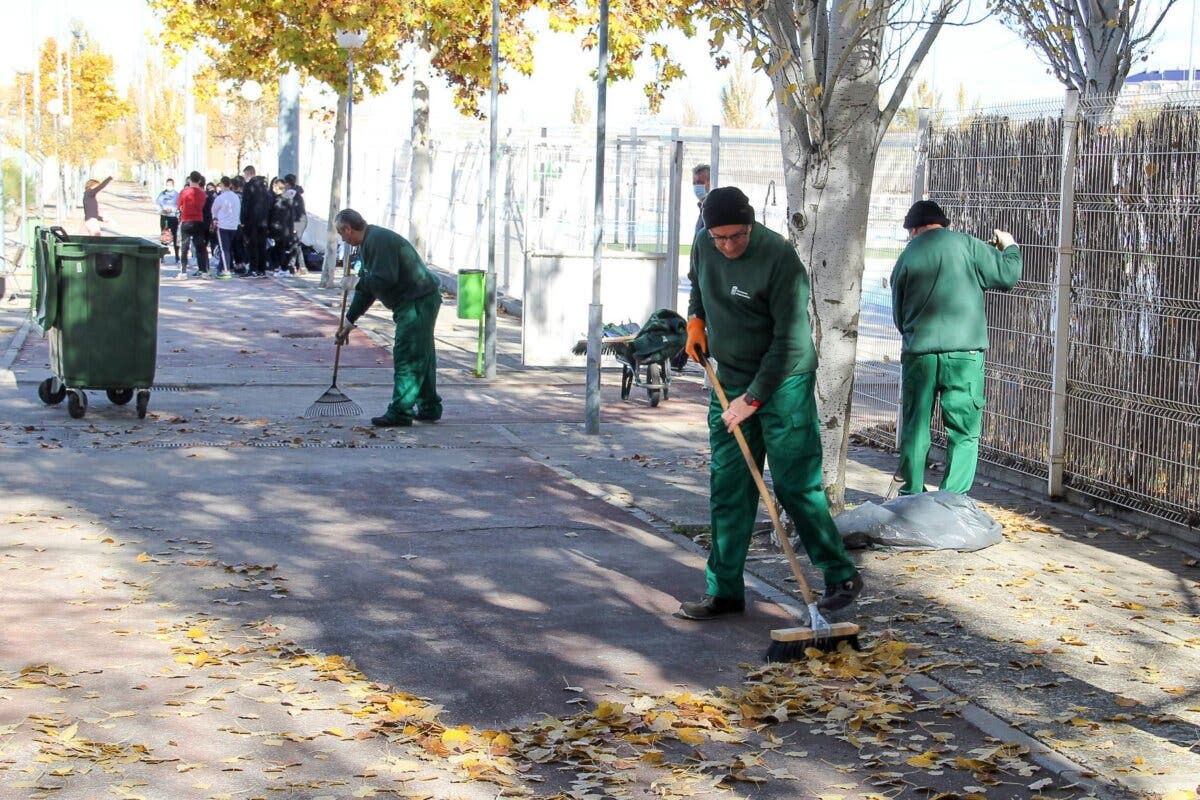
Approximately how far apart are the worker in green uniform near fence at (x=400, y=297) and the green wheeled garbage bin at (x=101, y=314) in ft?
5.36

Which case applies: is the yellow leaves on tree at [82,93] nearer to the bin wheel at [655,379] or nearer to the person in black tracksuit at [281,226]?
the person in black tracksuit at [281,226]

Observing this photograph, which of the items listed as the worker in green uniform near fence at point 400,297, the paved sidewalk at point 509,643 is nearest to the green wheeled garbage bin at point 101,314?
the paved sidewalk at point 509,643

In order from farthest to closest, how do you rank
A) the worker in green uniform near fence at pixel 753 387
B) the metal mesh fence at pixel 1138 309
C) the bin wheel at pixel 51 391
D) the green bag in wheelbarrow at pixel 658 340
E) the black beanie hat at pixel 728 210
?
1. the green bag in wheelbarrow at pixel 658 340
2. the bin wheel at pixel 51 391
3. the metal mesh fence at pixel 1138 309
4. the worker in green uniform near fence at pixel 753 387
5. the black beanie hat at pixel 728 210

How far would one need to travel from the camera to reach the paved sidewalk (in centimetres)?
512

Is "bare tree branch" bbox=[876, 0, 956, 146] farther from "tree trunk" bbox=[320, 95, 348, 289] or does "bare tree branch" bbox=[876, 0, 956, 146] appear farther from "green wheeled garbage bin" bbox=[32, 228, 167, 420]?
"tree trunk" bbox=[320, 95, 348, 289]

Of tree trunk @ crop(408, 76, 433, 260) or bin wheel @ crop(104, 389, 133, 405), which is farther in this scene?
tree trunk @ crop(408, 76, 433, 260)

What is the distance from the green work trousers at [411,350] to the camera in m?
12.3

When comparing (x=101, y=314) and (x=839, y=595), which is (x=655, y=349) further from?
(x=839, y=595)

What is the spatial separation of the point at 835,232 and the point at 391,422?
511 centimetres

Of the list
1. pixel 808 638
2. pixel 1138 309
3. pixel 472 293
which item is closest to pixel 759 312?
pixel 808 638

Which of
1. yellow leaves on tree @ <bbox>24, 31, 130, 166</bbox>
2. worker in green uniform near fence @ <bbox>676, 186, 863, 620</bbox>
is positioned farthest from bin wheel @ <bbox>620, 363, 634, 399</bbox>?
yellow leaves on tree @ <bbox>24, 31, 130, 166</bbox>

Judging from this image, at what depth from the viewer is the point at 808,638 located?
247 inches

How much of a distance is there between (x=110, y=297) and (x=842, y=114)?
21.7ft

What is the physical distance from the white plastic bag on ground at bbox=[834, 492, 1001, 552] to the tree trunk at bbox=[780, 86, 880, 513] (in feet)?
1.66
